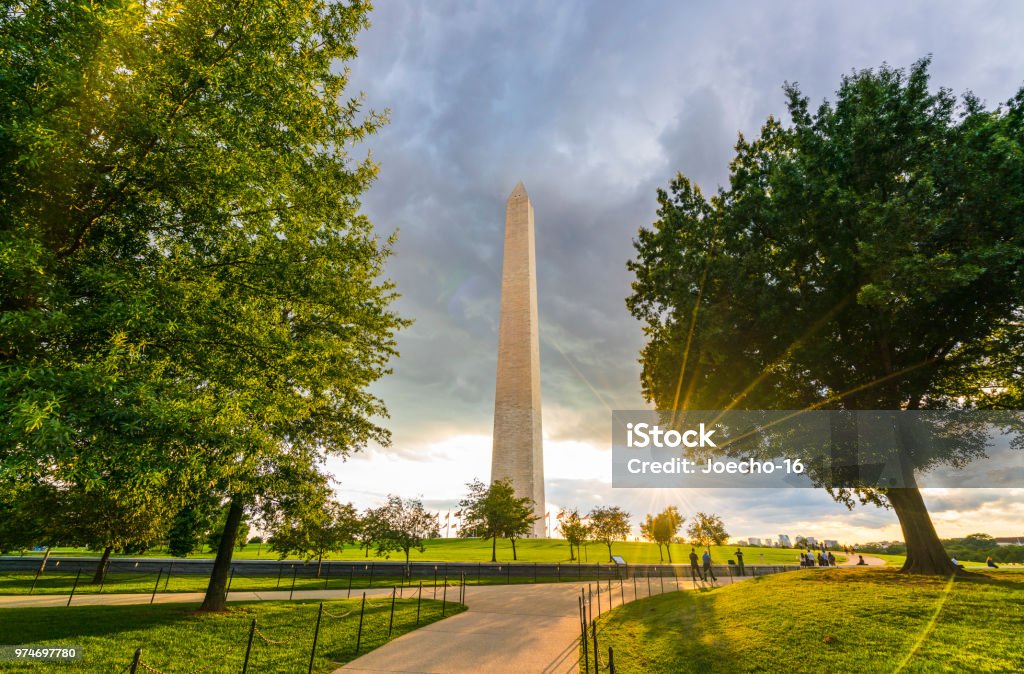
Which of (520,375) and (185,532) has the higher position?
(520,375)

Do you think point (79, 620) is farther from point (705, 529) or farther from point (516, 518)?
point (705, 529)

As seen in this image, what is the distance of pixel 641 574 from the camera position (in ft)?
100

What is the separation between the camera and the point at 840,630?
9.73 metres

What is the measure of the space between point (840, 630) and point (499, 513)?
27.7 meters

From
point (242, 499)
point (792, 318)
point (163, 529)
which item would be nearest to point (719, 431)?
point (792, 318)

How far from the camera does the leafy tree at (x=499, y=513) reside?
3553 centimetres

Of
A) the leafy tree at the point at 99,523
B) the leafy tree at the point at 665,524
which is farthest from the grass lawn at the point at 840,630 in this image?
the leafy tree at the point at 665,524

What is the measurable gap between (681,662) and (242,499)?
496 inches

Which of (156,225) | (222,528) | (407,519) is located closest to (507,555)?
(407,519)

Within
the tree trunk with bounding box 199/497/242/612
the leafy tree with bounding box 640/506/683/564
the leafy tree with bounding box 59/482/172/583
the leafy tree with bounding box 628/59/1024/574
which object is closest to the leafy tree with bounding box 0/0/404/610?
the tree trunk with bounding box 199/497/242/612

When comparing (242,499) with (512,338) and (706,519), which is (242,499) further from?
(706,519)

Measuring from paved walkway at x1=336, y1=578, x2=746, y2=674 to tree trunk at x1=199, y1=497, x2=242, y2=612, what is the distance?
7.06m

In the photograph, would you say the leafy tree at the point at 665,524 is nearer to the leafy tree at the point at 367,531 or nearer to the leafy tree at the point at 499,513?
the leafy tree at the point at 499,513

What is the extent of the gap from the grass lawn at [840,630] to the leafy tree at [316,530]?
937cm
